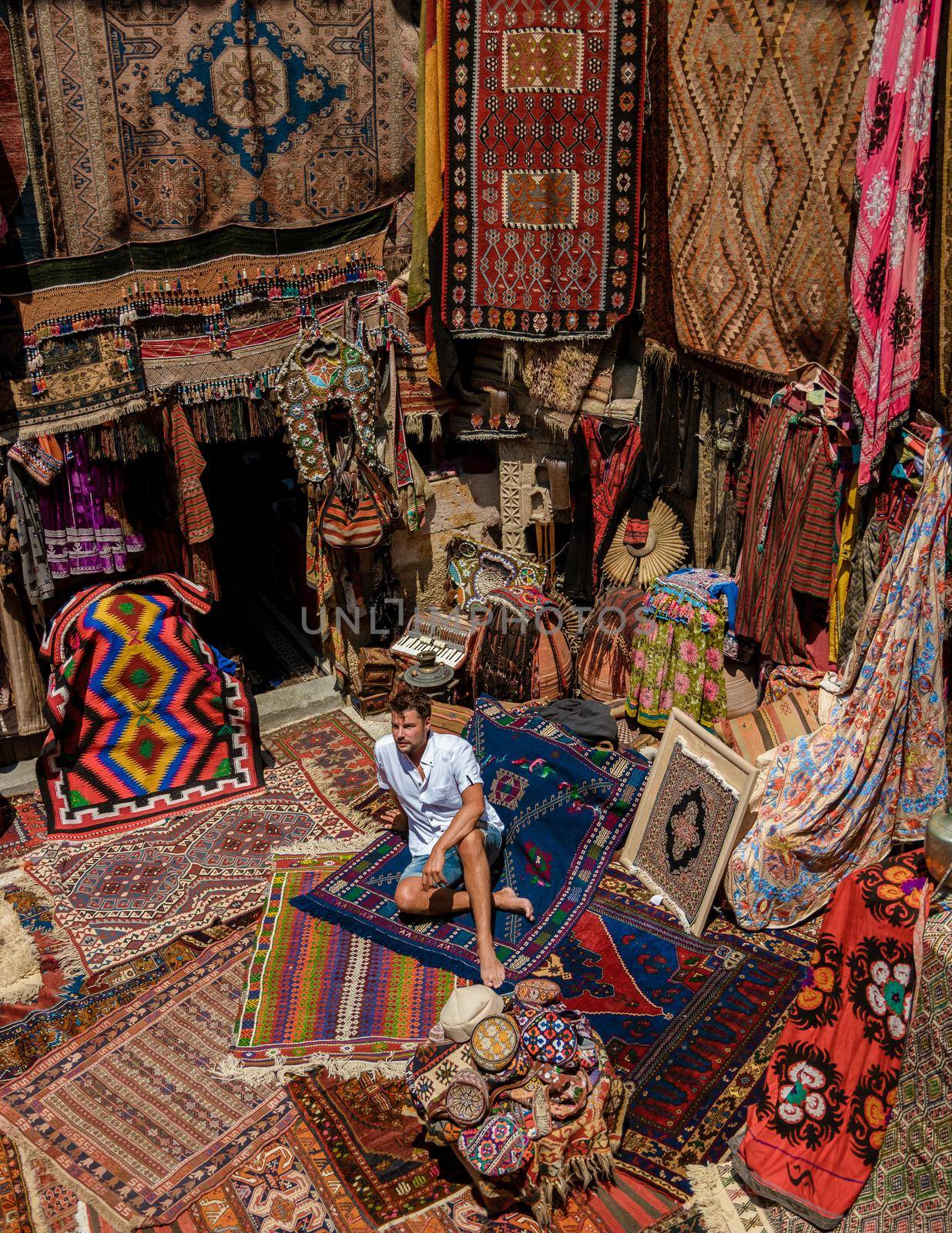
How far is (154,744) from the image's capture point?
6020 millimetres

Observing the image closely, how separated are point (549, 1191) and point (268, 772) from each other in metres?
3.25

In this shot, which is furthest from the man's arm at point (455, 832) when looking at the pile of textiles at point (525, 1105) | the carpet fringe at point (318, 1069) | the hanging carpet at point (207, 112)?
the hanging carpet at point (207, 112)

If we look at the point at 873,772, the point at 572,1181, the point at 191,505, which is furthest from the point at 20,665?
the point at 873,772

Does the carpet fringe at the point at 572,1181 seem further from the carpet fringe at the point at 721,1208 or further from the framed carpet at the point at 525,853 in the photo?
the framed carpet at the point at 525,853

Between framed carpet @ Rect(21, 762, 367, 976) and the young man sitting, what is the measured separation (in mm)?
800

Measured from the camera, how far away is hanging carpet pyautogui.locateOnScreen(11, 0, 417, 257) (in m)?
5.55

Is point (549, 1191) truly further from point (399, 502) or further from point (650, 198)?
point (650, 198)

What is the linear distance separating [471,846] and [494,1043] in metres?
1.11

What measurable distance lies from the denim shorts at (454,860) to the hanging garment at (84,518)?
8.34 feet

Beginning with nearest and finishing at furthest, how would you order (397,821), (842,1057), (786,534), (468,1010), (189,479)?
(842,1057)
(468,1010)
(397,821)
(786,534)
(189,479)

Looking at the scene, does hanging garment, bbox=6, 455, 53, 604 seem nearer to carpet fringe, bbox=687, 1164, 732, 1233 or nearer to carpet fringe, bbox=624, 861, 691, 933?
carpet fringe, bbox=624, 861, 691, 933

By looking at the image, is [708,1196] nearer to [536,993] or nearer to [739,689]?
[536,993]

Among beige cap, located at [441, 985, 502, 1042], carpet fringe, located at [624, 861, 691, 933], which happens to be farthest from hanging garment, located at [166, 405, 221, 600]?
beige cap, located at [441, 985, 502, 1042]

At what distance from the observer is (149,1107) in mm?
4102
